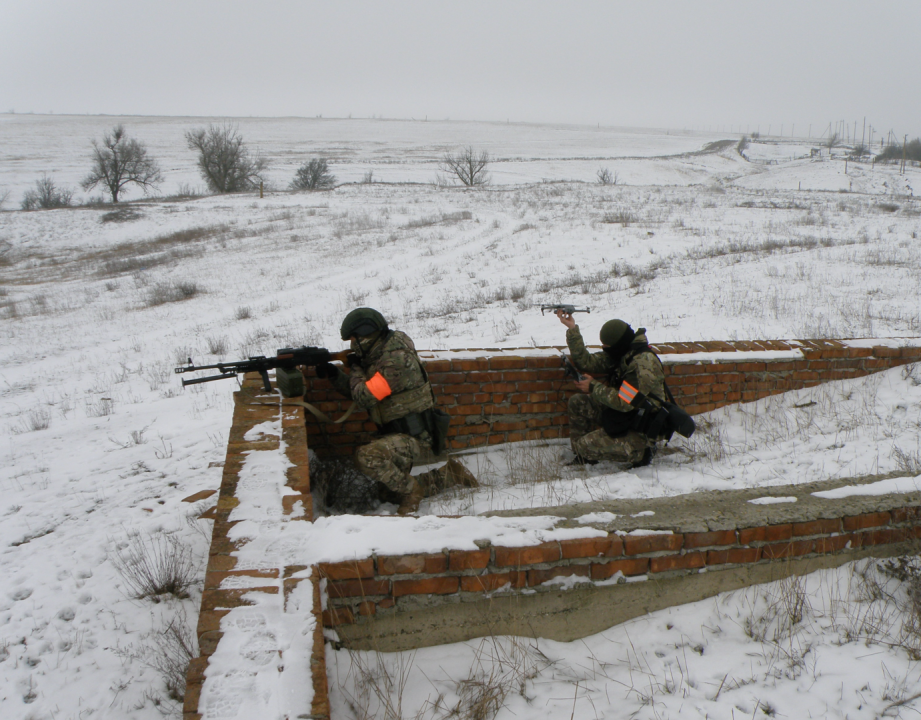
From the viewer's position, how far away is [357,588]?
200 centimetres

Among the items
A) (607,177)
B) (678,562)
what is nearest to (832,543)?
(678,562)

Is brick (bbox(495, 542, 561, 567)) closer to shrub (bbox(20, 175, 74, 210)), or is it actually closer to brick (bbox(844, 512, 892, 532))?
brick (bbox(844, 512, 892, 532))

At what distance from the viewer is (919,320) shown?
17.8 feet

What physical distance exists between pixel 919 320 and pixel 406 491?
205 inches

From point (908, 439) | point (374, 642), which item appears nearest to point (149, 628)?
point (374, 642)

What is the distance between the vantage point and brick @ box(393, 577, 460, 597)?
2.05 meters

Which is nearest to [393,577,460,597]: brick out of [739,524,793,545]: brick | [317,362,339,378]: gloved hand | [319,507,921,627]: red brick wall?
[319,507,921,627]: red brick wall

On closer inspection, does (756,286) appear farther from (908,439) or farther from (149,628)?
(149,628)

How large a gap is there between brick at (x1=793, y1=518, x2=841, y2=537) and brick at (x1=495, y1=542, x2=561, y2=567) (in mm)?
1020

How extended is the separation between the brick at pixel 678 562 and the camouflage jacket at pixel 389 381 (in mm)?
1663

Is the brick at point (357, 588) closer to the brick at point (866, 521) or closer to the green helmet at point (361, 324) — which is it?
the green helmet at point (361, 324)

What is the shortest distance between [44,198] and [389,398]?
1386 inches

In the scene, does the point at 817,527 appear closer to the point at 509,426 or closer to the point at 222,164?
the point at 509,426

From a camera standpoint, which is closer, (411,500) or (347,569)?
(347,569)
